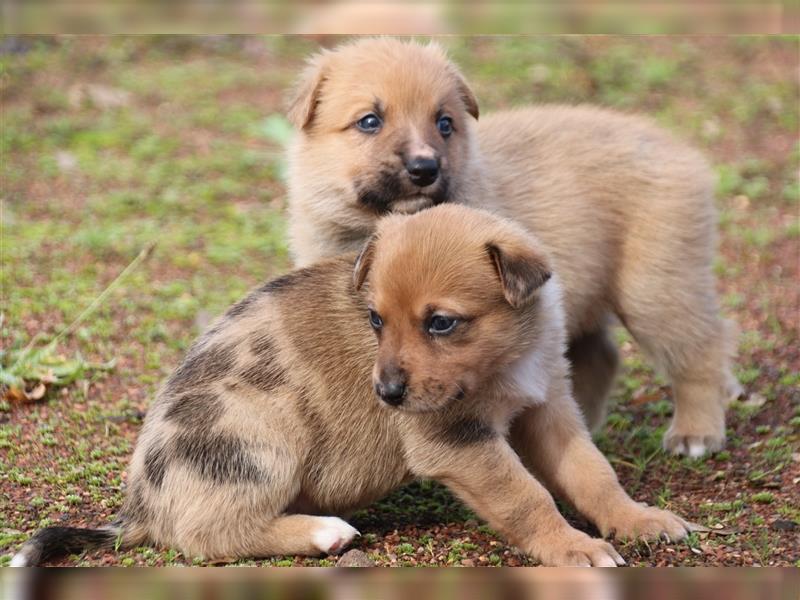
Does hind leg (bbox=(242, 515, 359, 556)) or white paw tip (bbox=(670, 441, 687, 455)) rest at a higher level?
hind leg (bbox=(242, 515, 359, 556))

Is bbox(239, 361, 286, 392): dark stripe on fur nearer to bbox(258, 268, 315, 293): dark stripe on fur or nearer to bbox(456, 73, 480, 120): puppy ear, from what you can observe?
bbox(258, 268, 315, 293): dark stripe on fur

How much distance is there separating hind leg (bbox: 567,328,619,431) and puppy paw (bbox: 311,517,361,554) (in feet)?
7.45

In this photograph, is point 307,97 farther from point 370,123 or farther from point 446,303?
point 446,303

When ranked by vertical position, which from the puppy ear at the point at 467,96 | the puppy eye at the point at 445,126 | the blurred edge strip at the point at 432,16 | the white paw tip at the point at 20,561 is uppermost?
the blurred edge strip at the point at 432,16

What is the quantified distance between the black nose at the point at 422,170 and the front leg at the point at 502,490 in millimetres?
1399

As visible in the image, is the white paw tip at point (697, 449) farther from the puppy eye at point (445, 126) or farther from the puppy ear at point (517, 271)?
the puppy eye at point (445, 126)

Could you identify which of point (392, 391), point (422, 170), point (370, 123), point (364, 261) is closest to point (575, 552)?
point (392, 391)

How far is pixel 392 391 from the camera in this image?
440 cm

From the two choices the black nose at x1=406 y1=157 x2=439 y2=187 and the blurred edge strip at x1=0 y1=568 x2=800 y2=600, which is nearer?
the blurred edge strip at x1=0 y1=568 x2=800 y2=600

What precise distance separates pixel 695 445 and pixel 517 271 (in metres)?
2.19

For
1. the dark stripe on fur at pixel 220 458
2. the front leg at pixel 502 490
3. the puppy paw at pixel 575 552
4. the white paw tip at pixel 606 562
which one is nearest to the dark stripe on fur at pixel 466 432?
the front leg at pixel 502 490

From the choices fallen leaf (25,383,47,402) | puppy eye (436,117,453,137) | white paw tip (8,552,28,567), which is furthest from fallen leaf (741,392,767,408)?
white paw tip (8,552,28,567)

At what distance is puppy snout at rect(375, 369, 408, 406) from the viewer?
4402 mm

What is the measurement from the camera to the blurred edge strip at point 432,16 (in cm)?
240
